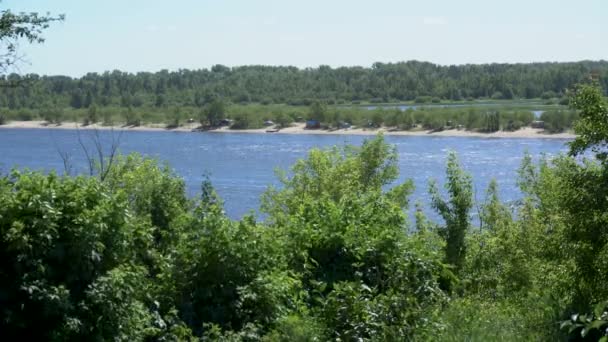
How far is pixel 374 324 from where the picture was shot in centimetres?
801

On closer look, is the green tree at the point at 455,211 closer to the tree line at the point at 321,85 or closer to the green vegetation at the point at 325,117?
the green vegetation at the point at 325,117

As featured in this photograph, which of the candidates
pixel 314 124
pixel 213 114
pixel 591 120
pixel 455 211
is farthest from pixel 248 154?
pixel 591 120

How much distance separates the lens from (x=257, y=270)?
9641 mm

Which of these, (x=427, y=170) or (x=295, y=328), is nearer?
(x=295, y=328)

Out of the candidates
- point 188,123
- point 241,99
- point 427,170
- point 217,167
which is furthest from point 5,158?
point 241,99

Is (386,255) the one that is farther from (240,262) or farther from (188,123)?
(188,123)

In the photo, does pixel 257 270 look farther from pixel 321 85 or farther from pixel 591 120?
pixel 321 85

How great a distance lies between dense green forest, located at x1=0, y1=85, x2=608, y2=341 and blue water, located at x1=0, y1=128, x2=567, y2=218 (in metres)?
24.8

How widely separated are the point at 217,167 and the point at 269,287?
49.9 m

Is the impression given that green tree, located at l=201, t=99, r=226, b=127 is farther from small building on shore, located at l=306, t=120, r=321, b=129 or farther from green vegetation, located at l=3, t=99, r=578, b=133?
small building on shore, located at l=306, t=120, r=321, b=129

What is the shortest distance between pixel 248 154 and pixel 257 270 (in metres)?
61.1

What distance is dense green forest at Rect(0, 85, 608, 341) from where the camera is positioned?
308 inches

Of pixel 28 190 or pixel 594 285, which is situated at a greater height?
pixel 28 190

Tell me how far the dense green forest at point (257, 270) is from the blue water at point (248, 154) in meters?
24.8
